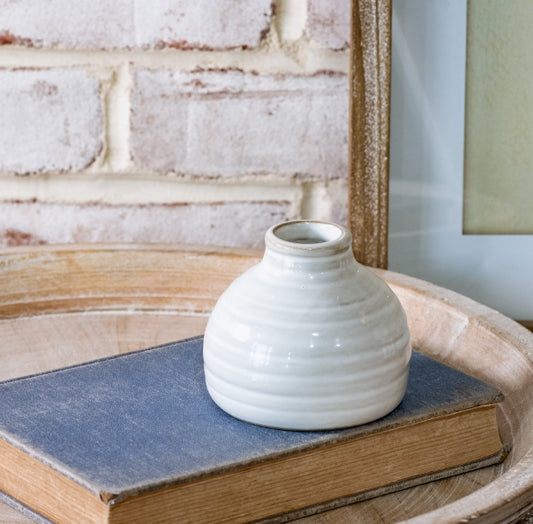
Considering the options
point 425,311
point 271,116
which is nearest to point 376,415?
point 425,311

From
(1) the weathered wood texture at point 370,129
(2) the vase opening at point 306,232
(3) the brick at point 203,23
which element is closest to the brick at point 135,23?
(3) the brick at point 203,23

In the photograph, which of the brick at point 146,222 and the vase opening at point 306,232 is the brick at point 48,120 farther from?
the vase opening at point 306,232

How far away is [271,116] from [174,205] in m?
0.14

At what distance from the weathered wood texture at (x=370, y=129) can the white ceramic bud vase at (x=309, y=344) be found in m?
0.26

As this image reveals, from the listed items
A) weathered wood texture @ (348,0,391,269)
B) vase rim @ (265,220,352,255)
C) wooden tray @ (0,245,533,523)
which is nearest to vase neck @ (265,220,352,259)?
vase rim @ (265,220,352,255)

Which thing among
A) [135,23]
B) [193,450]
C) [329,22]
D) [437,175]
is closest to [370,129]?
[437,175]

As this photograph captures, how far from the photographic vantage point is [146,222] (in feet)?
3.09

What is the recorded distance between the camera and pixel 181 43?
0.88 m

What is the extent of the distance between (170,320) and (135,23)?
1.07 feet

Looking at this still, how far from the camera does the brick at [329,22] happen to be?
87 cm

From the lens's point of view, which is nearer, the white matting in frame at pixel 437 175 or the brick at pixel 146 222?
the white matting in frame at pixel 437 175

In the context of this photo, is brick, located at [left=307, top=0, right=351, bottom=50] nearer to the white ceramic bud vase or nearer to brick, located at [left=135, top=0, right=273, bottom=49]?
brick, located at [left=135, top=0, right=273, bottom=49]

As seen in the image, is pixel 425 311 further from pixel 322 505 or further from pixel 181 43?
pixel 181 43

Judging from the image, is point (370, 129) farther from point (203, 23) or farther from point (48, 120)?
point (48, 120)
